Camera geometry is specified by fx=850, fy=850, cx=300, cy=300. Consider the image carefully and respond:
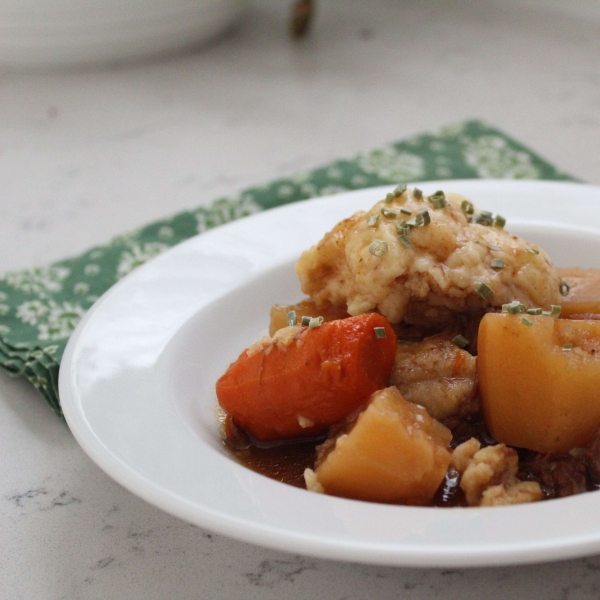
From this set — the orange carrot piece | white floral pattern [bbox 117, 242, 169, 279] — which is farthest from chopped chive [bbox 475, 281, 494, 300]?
white floral pattern [bbox 117, 242, 169, 279]

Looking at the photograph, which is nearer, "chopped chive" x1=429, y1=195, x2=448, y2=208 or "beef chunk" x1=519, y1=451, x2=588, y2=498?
"beef chunk" x1=519, y1=451, x2=588, y2=498

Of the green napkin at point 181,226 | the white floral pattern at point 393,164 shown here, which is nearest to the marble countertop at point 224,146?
the green napkin at point 181,226

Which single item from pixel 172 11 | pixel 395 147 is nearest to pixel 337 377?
pixel 395 147

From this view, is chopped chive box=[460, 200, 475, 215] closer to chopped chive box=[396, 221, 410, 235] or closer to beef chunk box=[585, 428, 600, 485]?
chopped chive box=[396, 221, 410, 235]

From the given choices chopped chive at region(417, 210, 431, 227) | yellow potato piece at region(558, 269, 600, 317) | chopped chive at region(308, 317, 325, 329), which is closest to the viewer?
chopped chive at region(308, 317, 325, 329)

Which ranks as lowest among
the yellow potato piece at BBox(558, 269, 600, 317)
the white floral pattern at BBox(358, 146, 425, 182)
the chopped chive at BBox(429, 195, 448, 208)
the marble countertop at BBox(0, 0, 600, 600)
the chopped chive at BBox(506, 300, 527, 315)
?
the marble countertop at BBox(0, 0, 600, 600)

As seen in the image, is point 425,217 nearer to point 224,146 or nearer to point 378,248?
point 378,248
